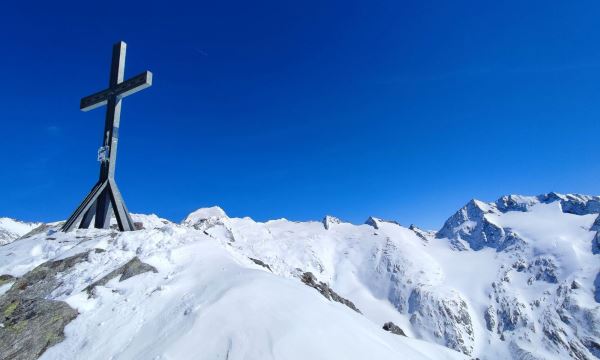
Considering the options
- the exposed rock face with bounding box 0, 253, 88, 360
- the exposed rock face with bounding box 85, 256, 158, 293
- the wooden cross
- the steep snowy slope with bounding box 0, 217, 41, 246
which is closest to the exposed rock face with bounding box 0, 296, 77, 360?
the exposed rock face with bounding box 0, 253, 88, 360

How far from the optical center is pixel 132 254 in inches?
592

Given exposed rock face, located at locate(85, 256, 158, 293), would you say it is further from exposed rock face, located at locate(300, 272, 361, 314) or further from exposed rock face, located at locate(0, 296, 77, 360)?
exposed rock face, located at locate(300, 272, 361, 314)

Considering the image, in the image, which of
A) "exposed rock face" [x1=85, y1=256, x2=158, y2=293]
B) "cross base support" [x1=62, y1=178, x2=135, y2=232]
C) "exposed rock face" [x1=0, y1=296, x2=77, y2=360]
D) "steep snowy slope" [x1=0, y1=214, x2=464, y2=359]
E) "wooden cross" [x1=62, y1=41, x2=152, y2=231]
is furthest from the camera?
"wooden cross" [x1=62, y1=41, x2=152, y2=231]

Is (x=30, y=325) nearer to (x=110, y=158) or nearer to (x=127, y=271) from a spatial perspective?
(x=127, y=271)

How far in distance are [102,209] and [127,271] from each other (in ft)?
20.5

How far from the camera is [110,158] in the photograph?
1877cm

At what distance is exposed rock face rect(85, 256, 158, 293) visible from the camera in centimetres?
1316

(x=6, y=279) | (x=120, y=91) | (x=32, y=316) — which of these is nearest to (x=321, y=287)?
(x=120, y=91)

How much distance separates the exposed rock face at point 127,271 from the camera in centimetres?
1316

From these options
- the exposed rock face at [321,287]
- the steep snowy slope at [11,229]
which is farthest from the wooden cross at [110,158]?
the steep snowy slope at [11,229]

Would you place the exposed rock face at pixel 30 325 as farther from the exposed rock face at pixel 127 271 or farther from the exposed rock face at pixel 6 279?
the exposed rock face at pixel 127 271

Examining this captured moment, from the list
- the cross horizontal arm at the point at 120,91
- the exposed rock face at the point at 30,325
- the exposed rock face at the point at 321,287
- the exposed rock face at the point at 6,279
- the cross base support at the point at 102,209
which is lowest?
the exposed rock face at the point at 30,325

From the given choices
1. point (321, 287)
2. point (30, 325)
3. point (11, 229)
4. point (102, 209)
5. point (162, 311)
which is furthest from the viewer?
point (11, 229)

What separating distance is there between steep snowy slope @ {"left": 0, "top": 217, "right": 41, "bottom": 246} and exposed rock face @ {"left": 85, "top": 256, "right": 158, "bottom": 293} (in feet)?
520
